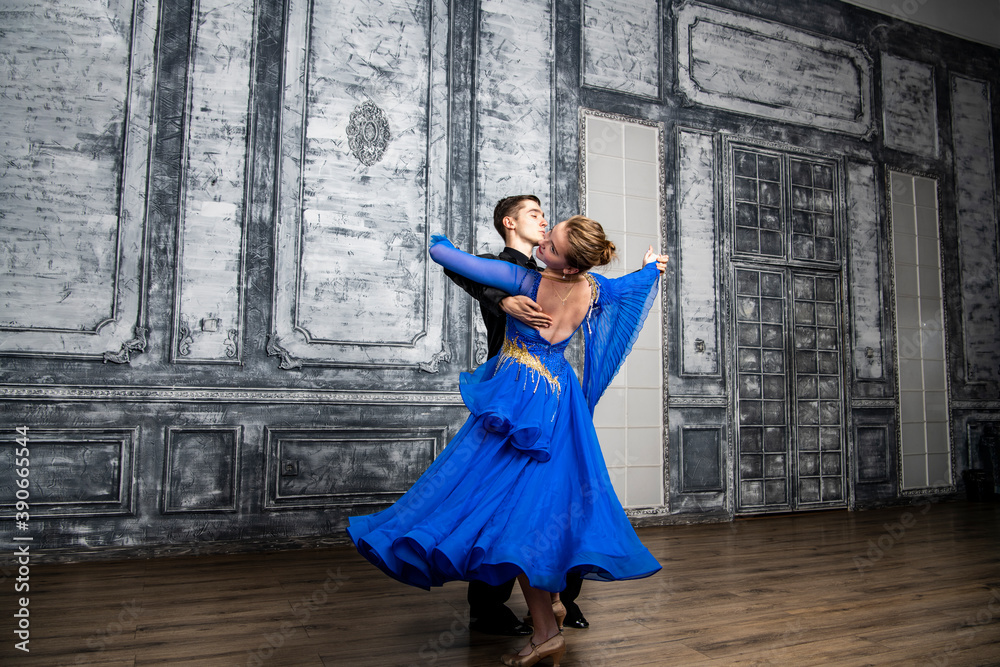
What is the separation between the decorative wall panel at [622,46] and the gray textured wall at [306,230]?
0.02 meters

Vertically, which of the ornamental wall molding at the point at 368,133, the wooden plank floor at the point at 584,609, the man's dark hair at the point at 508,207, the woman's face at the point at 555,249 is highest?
the ornamental wall molding at the point at 368,133

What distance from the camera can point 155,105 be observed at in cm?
393

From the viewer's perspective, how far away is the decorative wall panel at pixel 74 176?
3633mm

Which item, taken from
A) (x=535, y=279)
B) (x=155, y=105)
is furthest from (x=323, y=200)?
(x=535, y=279)

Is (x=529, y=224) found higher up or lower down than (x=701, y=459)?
higher up

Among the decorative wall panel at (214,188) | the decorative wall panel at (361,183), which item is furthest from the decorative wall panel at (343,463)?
the decorative wall panel at (214,188)

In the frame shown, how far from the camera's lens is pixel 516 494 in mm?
2029

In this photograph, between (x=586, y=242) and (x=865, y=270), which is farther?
(x=865, y=270)

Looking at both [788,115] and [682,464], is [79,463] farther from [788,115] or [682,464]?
[788,115]

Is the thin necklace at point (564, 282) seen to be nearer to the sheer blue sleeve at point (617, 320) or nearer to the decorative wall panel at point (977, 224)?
the sheer blue sleeve at point (617, 320)

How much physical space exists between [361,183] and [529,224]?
217cm

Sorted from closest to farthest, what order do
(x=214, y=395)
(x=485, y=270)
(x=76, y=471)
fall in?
(x=485, y=270) → (x=76, y=471) → (x=214, y=395)

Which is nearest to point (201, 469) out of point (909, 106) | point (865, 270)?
point (865, 270)

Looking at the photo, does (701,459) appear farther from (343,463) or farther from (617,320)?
(617,320)
